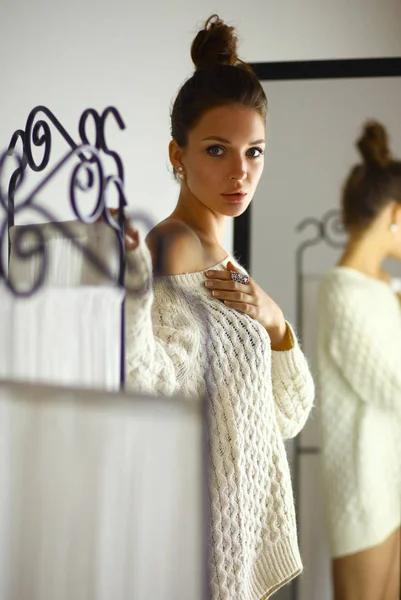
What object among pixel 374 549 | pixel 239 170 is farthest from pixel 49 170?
pixel 374 549

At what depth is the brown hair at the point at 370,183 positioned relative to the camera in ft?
4.10

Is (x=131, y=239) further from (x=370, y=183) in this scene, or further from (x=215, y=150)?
(x=370, y=183)

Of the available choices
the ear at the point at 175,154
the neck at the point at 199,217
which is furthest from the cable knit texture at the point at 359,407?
the ear at the point at 175,154

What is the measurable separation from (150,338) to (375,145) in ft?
1.63

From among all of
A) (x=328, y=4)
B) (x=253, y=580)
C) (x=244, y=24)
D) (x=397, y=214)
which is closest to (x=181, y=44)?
(x=244, y=24)

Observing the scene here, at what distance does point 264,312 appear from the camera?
4.00ft

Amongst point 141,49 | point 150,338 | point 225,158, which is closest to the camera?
point 150,338

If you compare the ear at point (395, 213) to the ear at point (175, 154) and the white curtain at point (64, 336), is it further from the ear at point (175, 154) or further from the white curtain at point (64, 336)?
the white curtain at point (64, 336)

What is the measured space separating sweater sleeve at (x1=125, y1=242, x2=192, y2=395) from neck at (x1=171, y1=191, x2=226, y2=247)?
11cm

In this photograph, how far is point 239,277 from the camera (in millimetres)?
1220

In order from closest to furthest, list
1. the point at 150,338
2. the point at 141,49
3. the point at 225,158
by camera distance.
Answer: the point at 150,338
the point at 225,158
the point at 141,49

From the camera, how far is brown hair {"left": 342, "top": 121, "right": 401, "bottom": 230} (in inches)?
49.2

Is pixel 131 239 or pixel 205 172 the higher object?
pixel 205 172

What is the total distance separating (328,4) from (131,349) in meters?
0.68
